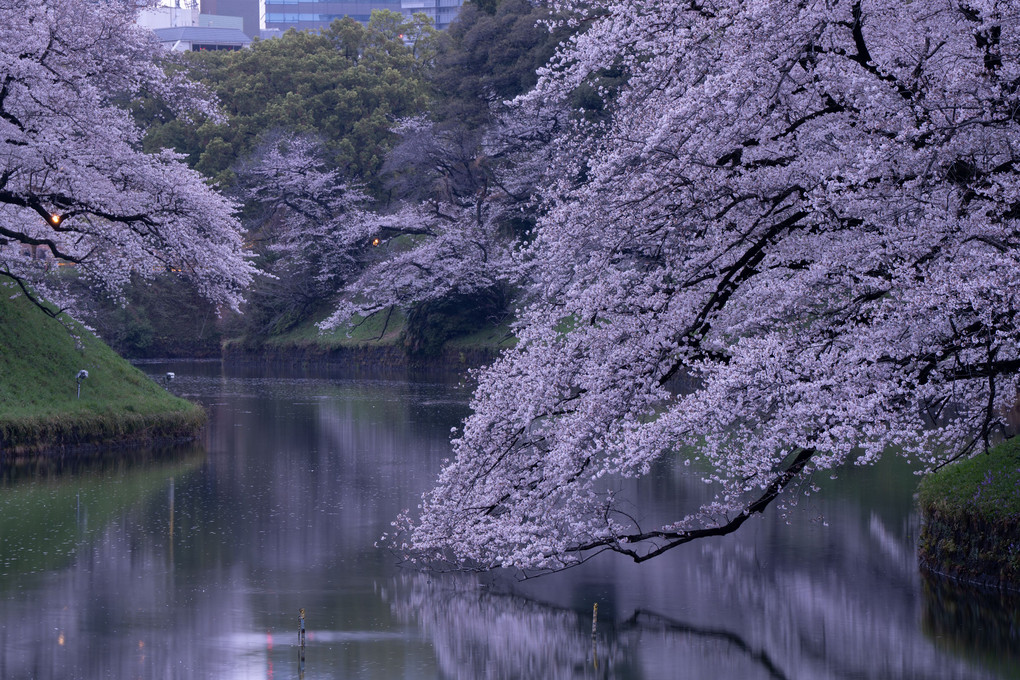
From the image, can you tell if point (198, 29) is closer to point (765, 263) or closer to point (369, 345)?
point (369, 345)

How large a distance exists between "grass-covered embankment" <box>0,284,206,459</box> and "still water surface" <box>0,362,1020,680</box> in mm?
2077

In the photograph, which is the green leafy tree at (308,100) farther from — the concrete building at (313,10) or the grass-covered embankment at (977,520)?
the concrete building at (313,10)

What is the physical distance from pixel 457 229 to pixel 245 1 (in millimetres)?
117549

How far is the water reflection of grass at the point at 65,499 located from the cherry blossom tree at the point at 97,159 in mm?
4598

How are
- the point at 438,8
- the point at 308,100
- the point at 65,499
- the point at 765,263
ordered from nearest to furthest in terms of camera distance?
the point at 765,263, the point at 65,499, the point at 308,100, the point at 438,8

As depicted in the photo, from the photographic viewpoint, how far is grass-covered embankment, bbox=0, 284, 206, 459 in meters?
23.7

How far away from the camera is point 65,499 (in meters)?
19.3

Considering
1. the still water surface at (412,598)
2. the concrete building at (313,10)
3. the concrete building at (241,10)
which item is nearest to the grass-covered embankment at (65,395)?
the still water surface at (412,598)

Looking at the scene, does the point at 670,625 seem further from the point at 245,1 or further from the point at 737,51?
the point at 245,1

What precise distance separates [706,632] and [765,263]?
4081mm

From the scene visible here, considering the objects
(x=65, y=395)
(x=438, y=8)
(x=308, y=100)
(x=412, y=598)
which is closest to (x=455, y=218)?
(x=308, y=100)

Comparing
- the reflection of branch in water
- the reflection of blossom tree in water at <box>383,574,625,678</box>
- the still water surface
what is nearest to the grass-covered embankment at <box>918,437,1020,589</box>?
the still water surface

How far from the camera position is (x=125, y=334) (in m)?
60.5

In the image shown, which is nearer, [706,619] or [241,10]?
[706,619]
